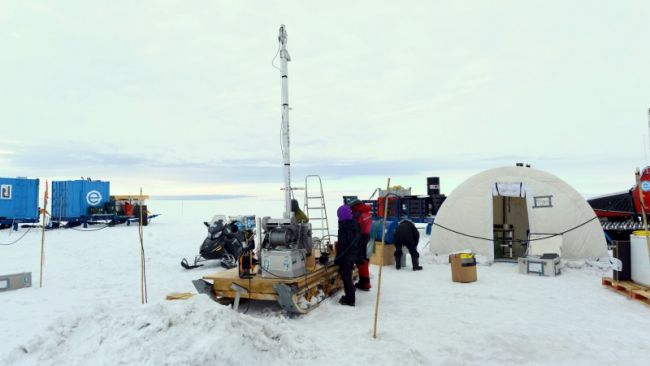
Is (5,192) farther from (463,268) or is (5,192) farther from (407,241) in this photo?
(463,268)

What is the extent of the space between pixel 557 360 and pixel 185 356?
4.18 meters

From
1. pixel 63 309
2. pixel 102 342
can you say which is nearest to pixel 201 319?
pixel 102 342

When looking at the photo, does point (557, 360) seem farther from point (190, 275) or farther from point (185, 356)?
point (190, 275)

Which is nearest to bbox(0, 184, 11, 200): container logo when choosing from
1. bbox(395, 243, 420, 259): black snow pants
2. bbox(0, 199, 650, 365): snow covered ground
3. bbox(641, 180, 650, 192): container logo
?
bbox(0, 199, 650, 365): snow covered ground

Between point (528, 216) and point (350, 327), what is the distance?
7989 millimetres

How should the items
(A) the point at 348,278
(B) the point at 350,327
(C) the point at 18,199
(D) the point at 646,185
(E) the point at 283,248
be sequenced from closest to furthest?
(B) the point at 350,327, (E) the point at 283,248, (A) the point at 348,278, (D) the point at 646,185, (C) the point at 18,199

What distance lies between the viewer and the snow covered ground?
4328 millimetres

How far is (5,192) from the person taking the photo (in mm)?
23062

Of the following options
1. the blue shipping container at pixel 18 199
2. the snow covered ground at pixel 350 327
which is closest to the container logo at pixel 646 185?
the snow covered ground at pixel 350 327

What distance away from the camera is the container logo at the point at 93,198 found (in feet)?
84.7

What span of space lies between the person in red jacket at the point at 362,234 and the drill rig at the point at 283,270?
0.78m

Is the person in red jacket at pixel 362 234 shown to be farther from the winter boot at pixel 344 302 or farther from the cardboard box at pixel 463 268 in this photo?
the cardboard box at pixel 463 268

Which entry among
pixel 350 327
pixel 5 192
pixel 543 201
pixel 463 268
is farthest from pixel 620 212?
pixel 5 192

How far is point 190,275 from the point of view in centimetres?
1007
